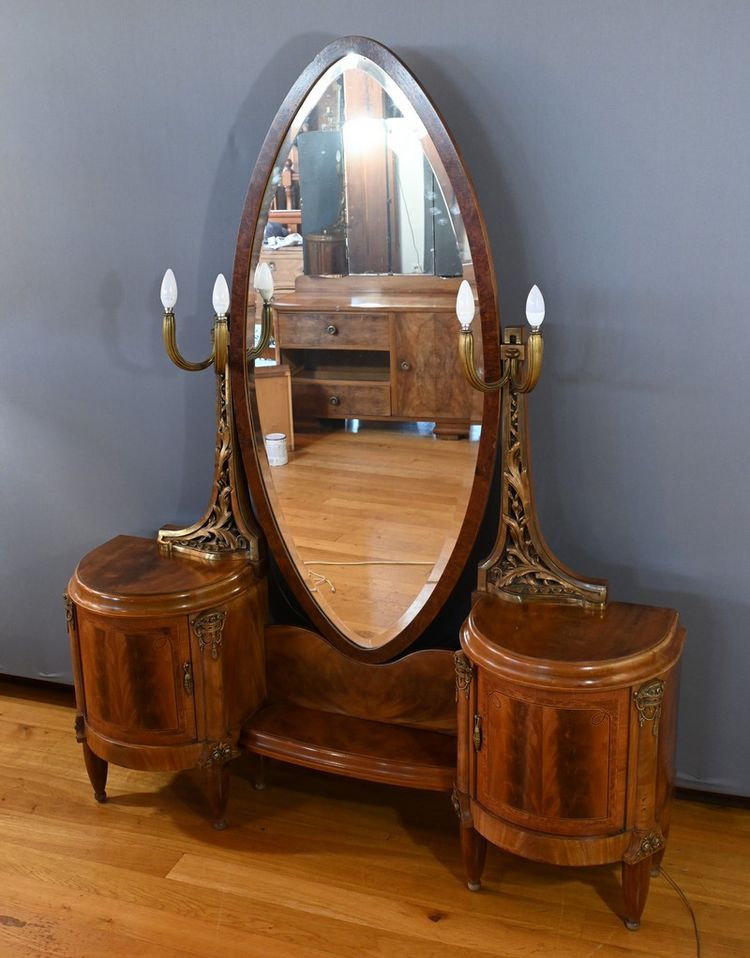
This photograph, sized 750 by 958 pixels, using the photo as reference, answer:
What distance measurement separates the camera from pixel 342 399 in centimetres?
222

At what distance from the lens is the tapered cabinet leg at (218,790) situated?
227 cm

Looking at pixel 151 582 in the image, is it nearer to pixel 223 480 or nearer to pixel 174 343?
pixel 223 480

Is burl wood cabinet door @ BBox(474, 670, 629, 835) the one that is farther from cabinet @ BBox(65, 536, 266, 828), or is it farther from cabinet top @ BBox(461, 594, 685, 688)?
cabinet @ BBox(65, 536, 266, 828)

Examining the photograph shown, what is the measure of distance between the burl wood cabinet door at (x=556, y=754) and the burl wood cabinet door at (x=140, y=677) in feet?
2.08

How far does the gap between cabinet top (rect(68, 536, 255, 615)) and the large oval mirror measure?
0.51 ft

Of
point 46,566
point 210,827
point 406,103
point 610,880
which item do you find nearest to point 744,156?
point 406,103

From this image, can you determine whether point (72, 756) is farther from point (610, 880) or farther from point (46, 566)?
point (610, 880)

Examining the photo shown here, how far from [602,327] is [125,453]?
1186mm

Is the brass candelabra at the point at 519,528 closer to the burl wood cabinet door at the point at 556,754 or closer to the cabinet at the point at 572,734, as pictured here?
the cabinet at the point at 572,734

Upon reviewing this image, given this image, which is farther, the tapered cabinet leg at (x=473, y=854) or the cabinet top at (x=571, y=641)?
the tapered cabinet leg at (x=473, y=854)

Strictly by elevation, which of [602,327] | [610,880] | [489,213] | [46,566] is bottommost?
[610,880]

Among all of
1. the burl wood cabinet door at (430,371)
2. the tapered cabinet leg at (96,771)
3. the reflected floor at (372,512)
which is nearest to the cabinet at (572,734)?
the reflected floor at (372,512)

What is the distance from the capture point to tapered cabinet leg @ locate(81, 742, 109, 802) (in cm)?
238

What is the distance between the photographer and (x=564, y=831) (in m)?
1.94
